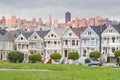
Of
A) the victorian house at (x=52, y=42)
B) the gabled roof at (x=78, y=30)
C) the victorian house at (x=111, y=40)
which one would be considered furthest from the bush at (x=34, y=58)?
the victorian house at (x=111, y=40)

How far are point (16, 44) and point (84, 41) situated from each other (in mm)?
21983

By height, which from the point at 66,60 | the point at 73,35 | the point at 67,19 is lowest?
the point at 66,60

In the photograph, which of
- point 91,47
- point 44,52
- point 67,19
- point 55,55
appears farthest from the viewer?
point 67,19

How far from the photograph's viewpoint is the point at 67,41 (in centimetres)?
9594

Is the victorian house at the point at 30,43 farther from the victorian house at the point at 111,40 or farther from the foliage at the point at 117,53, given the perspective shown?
the foliage at the point at 117,53

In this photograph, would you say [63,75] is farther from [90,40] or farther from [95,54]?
[90,40]

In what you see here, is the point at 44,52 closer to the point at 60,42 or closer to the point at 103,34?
the point at 60,42

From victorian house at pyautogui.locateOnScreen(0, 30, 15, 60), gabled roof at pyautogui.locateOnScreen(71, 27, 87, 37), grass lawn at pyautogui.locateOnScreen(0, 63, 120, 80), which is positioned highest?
gabled roof at pyautogui.locateOnScreen(71, 27, 87, 37)

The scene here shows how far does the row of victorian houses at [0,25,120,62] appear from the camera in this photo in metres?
89.8

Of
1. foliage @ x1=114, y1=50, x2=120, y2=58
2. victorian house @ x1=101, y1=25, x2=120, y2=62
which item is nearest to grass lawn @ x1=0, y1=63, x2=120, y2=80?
foliage @ x1=114, y1=50, x2=120, y2=58

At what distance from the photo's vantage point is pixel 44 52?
326 ft

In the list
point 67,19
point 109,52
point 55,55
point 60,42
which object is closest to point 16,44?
point 60,42

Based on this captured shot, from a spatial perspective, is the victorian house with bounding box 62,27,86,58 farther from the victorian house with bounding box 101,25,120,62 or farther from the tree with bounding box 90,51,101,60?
the tree with bounding box 90,51,101,60

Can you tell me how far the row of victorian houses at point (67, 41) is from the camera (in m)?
89.8
